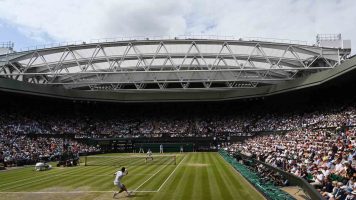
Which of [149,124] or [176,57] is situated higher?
[176,57]

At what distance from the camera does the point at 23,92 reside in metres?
58.0

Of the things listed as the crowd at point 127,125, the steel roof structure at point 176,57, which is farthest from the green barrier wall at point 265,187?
the crowd at point 127,125

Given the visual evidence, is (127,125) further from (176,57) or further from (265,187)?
(265,187)

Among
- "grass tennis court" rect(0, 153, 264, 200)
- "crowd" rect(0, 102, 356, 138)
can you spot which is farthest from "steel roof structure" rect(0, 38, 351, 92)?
"grass tennis court" rect(0, 153, 264, 200)

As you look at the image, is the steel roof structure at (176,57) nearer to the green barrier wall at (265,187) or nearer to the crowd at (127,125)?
the crowd at (127,125)

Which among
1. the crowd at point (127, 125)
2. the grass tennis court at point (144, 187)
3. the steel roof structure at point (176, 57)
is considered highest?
the steel roof structure at point (176, 57)

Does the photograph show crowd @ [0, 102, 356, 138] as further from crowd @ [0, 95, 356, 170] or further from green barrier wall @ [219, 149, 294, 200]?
green barrier wall @ [219, 149, 294, 200]

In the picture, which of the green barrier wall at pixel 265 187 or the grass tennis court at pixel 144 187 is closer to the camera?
the green barrier wall at pixel 265 187

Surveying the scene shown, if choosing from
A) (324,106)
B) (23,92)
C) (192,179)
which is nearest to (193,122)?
(324,106)

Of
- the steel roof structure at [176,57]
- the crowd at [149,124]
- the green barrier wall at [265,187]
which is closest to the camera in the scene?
the green barrier wall at [265,187]

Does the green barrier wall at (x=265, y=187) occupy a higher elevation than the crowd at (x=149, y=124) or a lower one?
lower

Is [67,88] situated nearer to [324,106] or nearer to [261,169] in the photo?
[324,106]

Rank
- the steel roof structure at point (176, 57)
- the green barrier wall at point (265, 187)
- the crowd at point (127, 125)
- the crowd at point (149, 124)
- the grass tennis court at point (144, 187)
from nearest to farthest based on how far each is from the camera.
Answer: the green barrier wall at point (265, 187), the grass tennis court at point (144, 187), the steel roof structure at point (176, 57), the crowd at point (127, 125), the crowd at point (149, 124)

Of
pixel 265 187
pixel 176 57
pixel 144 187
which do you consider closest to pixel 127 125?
pixel 176 57
